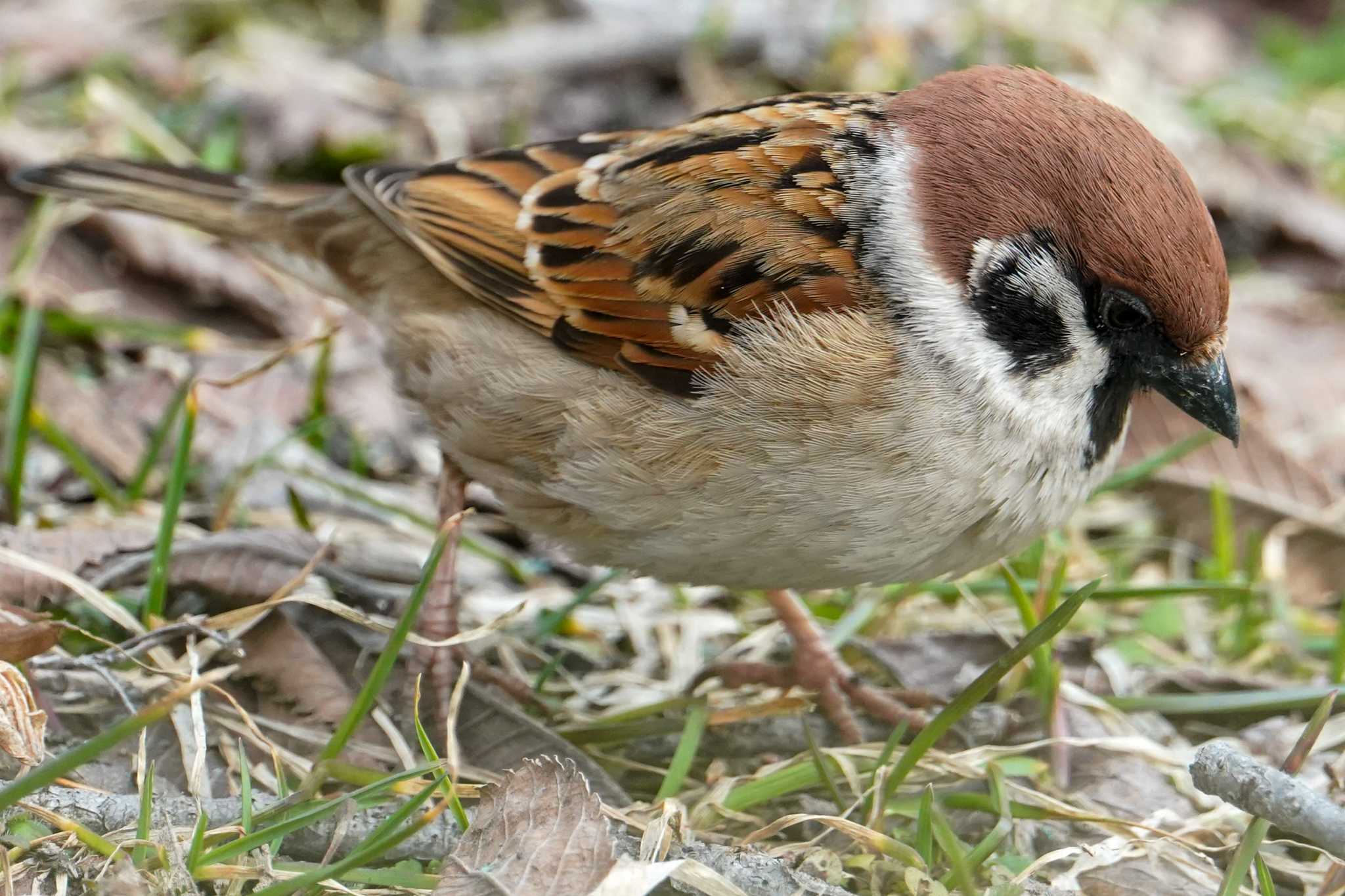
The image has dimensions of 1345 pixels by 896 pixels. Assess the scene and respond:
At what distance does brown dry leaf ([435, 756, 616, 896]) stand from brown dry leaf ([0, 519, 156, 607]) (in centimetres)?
124

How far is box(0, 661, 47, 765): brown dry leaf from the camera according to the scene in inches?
105

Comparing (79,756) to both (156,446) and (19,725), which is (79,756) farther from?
(156,446)

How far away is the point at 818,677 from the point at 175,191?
2.34 metres

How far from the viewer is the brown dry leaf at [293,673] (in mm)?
3299

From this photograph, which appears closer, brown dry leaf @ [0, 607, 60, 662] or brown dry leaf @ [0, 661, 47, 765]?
brown dry leaf @ [0, 661, 47, 765]

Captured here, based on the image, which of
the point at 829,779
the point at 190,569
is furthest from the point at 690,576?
the point at 190,569

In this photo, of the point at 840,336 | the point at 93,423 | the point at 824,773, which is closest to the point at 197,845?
the point at 824,773

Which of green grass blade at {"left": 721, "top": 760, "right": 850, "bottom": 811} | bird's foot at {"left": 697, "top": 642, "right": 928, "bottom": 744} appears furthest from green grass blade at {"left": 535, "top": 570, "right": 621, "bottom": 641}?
green grass blade at {"left": 721, "top": 760, "right": 850, "bottom": 811}

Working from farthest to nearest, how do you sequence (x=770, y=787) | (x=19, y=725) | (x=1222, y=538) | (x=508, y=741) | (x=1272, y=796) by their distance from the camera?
(x=1222, y=538) < (x=508, y=741) < (x=770, y=787) < (x=19, y=725) < (x=1272, y=796)

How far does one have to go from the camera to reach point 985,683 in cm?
291

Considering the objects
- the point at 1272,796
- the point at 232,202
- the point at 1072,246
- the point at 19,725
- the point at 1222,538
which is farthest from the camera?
the point at 232,202

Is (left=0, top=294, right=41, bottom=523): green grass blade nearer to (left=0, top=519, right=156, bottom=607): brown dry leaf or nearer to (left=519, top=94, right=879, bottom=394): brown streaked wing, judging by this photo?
(left=0, top=519, right=156, bottom=607): brown dry leaf

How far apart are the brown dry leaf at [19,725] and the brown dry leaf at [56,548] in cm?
56

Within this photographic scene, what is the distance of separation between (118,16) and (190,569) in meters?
3.74
